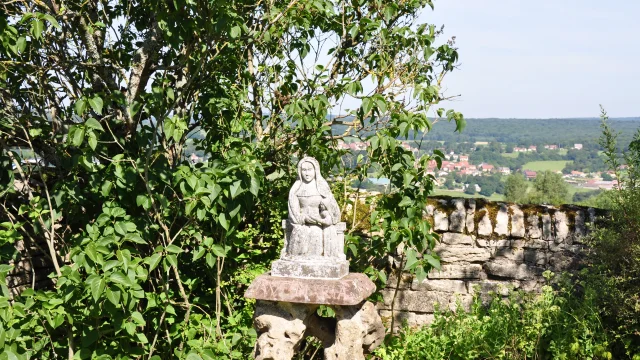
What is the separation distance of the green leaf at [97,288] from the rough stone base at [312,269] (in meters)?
1.29

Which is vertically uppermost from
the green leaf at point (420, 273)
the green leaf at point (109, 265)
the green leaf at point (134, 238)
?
the green leaf at point (134, 238)

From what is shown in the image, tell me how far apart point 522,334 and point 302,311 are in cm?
238

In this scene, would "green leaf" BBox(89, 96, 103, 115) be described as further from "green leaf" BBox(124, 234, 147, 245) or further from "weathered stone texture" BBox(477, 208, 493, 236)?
"weathered stone texture" BBox(477, 208, 493, 236)

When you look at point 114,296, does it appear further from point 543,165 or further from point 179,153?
point 543,165

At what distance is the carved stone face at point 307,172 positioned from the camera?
4.69m

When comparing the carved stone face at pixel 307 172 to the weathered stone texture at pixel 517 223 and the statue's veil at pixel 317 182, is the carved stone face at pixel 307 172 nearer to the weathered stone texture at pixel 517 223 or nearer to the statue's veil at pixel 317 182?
the statue's veil at pixel 317 182

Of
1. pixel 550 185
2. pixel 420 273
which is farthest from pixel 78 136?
pixel 550 185

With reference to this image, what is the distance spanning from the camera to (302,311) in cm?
457

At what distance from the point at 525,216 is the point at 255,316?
342 cm

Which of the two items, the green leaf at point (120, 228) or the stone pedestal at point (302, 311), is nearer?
the stone pedestal at point (302, 311)

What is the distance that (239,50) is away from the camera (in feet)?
19.0

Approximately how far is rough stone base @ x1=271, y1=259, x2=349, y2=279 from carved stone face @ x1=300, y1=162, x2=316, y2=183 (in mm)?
649

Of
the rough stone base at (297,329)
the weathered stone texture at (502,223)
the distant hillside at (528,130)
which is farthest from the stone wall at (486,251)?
the distant hillside at (528,130)

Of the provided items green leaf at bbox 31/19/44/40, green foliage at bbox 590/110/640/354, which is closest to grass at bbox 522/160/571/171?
green foliage at bbox 590/110/640/354
